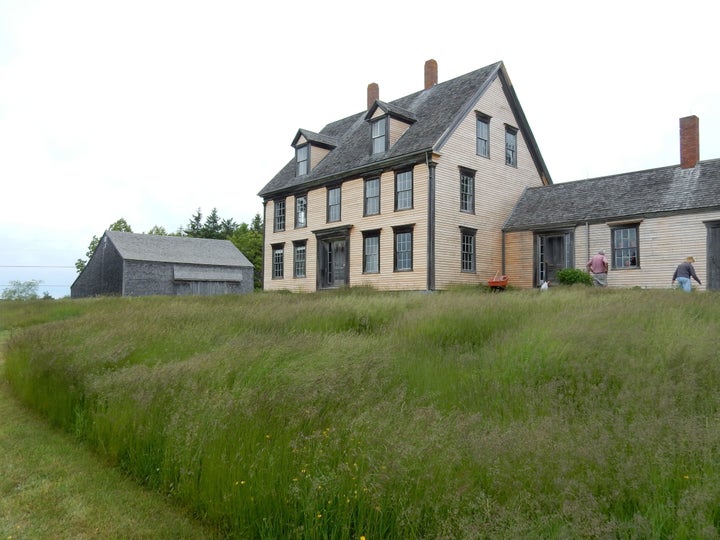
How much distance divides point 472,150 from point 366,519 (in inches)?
770

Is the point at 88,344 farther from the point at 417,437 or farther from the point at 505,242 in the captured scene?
the point at 505,242

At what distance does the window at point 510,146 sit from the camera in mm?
22672

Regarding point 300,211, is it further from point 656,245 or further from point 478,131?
point 656,245

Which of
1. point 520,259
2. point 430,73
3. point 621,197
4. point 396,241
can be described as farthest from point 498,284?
point 430,73

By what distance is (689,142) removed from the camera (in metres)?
18.5

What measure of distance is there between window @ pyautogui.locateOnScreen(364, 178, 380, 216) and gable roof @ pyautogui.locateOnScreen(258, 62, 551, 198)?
0.55m

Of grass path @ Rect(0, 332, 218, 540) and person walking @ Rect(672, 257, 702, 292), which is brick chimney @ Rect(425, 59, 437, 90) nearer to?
person walking @ Rect(672, 257, 702, 292)

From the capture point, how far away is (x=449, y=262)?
19.6 metres

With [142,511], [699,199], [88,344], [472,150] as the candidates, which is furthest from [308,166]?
[142,511]

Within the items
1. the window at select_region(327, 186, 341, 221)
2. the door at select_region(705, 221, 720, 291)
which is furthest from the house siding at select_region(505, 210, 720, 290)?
the window at select_region(327, 186, 341, 221)

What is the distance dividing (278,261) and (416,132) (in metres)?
10.4

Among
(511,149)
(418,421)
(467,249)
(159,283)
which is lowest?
(418,421)

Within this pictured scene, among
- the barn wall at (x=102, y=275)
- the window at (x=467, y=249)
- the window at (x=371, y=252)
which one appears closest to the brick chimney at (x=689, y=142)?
the window at (x=467, y=249)

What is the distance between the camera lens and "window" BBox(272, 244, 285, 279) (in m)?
26.3
